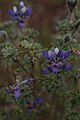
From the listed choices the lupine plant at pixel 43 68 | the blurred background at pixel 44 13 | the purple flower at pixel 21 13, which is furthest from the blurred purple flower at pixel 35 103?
the blurred background at pixel 44 13

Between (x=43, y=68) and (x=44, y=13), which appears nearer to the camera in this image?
(x=43, y=68)

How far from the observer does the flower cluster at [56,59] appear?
2.24 metres

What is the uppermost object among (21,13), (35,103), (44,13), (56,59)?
(44,13)

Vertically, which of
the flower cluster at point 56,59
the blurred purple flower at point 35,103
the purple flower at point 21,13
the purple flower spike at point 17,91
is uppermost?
the purple flower at point 21,13

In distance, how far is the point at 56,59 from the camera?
7.59 feet

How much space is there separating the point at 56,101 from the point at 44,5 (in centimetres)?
212

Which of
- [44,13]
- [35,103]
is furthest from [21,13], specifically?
[44,13]

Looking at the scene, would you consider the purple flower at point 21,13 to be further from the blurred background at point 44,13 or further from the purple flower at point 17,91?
the blurred background at point 44,13

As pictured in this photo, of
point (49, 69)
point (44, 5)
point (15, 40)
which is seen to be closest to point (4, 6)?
point (44, 5)

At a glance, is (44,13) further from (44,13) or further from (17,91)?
(17,91)

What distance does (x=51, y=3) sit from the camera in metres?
4.89

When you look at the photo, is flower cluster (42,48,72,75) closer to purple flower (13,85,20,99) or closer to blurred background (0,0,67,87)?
purple flower (13,85,20,99)


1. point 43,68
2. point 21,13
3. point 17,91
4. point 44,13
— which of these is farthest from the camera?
point 44,13

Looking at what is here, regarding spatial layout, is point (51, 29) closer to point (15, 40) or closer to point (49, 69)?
point (15, 40)
